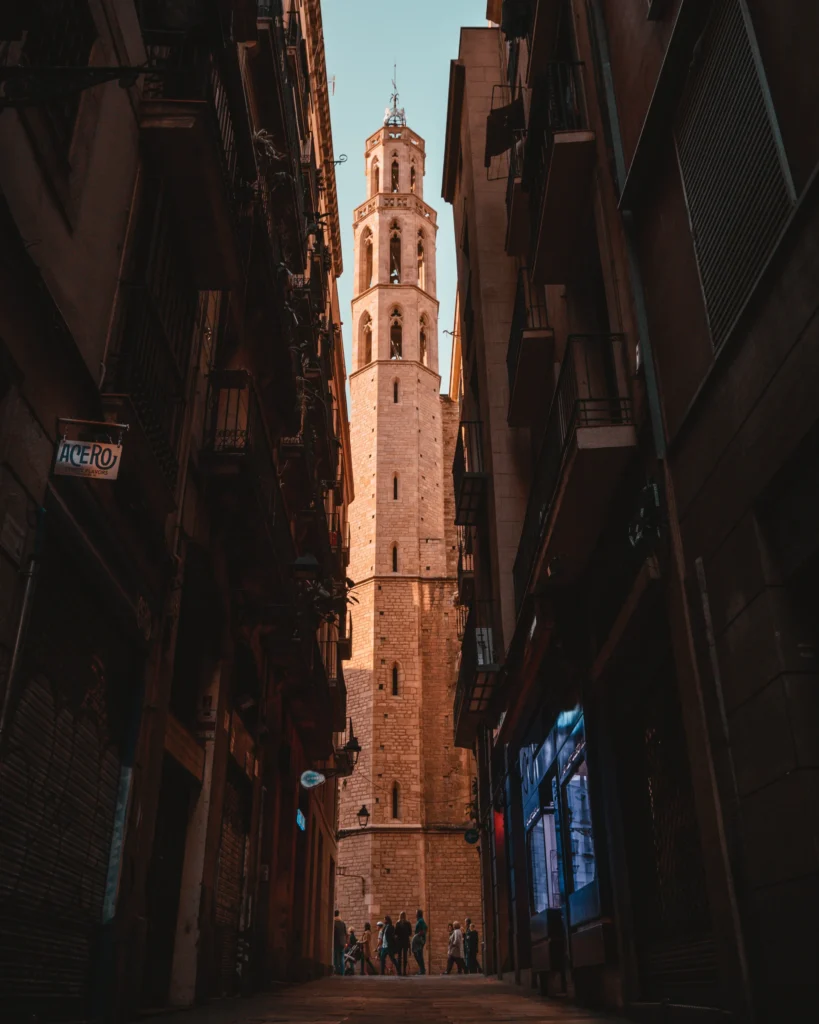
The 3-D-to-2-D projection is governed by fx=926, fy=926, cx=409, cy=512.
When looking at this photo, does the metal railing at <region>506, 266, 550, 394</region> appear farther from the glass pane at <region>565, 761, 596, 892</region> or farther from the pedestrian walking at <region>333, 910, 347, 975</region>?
the pedestrian walking at <region>333, 910, 347, 975</region>

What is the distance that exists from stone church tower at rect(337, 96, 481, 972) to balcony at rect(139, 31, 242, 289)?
31256 mm

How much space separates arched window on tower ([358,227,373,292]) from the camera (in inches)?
2015

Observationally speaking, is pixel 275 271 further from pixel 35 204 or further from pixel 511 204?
pixel 35 204

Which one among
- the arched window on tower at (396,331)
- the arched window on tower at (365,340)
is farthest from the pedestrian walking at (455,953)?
the arched window on tower at (396,331)

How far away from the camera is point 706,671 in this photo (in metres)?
5.53

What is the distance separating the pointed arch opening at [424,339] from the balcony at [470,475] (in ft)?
104

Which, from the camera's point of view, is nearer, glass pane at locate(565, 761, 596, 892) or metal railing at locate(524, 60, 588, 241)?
glass pane at locate(565, 761, 596, 892)

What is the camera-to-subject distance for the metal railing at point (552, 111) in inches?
346

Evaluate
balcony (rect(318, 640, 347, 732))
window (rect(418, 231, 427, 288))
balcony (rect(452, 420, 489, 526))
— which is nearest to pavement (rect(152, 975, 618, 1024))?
balcony (rect(452, 420, 489, 526))

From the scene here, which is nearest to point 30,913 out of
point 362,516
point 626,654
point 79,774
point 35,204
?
point 79,774

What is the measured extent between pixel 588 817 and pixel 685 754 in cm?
231

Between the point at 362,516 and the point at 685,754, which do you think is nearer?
the point at 685,754

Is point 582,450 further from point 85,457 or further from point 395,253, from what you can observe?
point 395,253

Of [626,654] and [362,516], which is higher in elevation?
[362,516]
